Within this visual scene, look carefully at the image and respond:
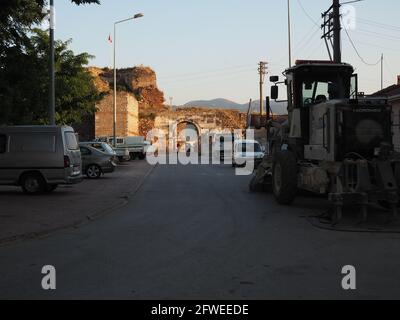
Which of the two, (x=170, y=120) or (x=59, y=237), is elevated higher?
(x=170, y=120)

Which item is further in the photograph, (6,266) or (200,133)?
(200,133)

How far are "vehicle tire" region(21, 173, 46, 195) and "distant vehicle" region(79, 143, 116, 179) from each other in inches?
290

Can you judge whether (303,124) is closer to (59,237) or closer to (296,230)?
(296,230)

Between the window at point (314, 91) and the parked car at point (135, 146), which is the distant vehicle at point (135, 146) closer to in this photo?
the parked car at point (135, 146)

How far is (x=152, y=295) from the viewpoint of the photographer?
607 centimetres

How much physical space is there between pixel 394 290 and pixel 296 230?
14.0 ft

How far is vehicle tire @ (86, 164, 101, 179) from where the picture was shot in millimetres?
24906

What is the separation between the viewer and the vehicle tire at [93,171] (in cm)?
2491

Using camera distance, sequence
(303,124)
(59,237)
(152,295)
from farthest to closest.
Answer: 1. (303,124)
2. (59,237)
3. (152,295)

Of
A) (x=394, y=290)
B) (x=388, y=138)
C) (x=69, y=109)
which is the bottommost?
(x=394, y=290)

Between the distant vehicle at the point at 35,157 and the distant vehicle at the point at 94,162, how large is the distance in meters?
7.41

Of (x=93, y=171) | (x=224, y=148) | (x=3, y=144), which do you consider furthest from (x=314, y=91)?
(x=224, y=148)

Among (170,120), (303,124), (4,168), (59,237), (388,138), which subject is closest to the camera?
(59,237)
